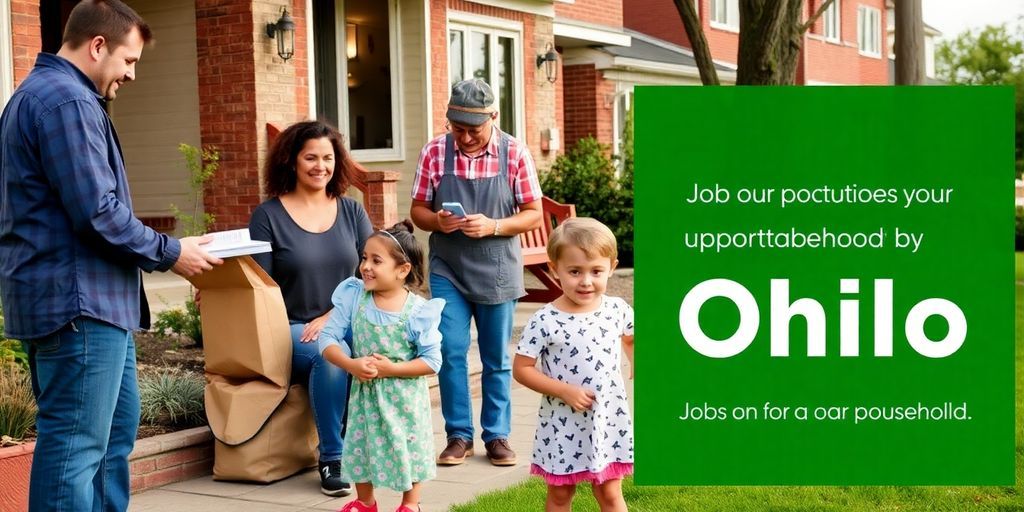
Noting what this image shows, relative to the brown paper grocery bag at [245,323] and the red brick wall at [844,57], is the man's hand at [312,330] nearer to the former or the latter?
the brown paper grocery bag at [245,323]

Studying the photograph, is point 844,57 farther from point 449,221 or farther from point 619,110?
point 449,221

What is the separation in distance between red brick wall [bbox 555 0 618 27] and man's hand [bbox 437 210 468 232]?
492 inches

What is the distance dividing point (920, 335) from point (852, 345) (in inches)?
6.3

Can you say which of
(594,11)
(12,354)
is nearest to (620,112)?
(594,11)

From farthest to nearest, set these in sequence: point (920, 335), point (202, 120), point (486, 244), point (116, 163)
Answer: point (202, 120) → point (486, 244) → point (116, 163) → point (920, 335)

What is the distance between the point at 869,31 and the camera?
3516 cm

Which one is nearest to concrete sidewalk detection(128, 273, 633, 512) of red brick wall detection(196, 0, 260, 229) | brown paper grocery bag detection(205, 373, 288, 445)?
brown paper grocery bag detection(205, 373, 288, 445)

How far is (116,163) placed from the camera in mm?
3748

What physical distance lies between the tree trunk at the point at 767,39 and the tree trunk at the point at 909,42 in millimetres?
896

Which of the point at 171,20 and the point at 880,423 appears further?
the point at 171,20

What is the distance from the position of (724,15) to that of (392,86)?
14.9 metres

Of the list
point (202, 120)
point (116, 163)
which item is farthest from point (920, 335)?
point (202, 120)

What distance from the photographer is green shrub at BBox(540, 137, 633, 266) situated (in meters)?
15.6

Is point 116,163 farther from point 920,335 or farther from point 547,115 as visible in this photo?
point 547,115
